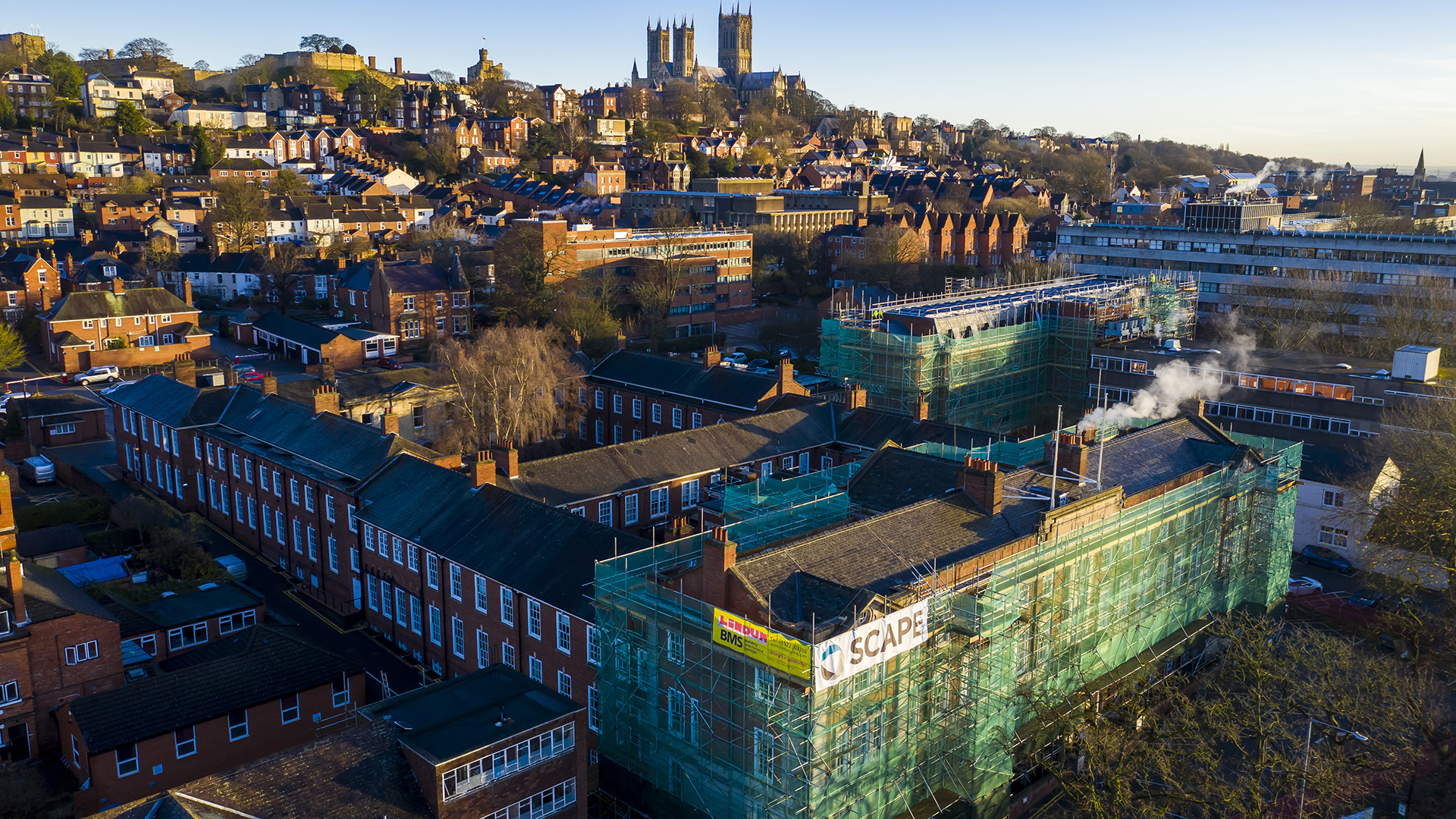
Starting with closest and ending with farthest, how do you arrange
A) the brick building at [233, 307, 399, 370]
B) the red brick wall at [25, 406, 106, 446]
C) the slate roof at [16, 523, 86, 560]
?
1. the slate roof at [16, 523, 86, 560]
2. the red brick wall at [25, 406, 106, 446]
3. the brick building at [233, 307, 399, 370]

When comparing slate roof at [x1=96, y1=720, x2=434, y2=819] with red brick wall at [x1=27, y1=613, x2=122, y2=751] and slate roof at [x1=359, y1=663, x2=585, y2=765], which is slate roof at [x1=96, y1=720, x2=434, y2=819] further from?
red brick wall at [x1=27, y1=613, x2=122, y2=751]

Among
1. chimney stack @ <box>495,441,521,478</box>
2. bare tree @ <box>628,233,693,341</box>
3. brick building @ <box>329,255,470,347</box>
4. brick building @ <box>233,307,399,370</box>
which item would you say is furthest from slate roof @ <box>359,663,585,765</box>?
brick building @ <box>329,255,470,347</box>

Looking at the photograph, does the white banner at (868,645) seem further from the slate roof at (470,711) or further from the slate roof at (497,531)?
the slate roof at (497,531)

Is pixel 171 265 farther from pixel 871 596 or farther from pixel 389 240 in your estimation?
pixel 871 596

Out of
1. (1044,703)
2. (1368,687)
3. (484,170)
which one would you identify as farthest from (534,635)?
(484,170)

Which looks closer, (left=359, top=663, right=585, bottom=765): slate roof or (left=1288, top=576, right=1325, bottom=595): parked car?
(left=359, top=663, right=585, bottom=765): slate roof
